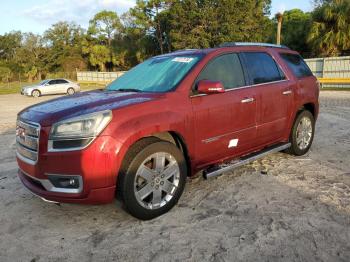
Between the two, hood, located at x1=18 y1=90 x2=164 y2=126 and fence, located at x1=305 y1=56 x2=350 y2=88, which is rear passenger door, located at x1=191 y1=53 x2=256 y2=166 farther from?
fence, located at x1=305 y1=56 x2=350 y2=88

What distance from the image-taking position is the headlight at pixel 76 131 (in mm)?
3332

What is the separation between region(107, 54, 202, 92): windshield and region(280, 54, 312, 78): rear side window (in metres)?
1.98

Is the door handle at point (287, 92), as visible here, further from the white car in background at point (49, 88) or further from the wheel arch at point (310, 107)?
the white car in background at point (49, 88)

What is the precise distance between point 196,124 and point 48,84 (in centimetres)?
2625

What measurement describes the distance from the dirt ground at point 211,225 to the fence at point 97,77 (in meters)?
40.7

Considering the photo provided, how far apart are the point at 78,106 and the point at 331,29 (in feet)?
90.9

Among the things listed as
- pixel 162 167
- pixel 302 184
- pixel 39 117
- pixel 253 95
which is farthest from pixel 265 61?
pixel 39 117

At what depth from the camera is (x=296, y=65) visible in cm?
592

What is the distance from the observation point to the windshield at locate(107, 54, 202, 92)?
4.24m

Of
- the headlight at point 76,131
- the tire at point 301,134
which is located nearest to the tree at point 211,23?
the tire at point 301,134

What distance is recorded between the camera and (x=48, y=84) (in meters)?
28.0

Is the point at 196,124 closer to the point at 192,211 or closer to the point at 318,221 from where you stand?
the point at 192,211

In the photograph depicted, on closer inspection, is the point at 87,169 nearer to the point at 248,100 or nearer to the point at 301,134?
the point at 248,100

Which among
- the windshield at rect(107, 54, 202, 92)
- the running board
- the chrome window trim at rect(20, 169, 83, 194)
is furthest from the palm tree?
the chrome window trim at rect(20, 169, 83, 194)
